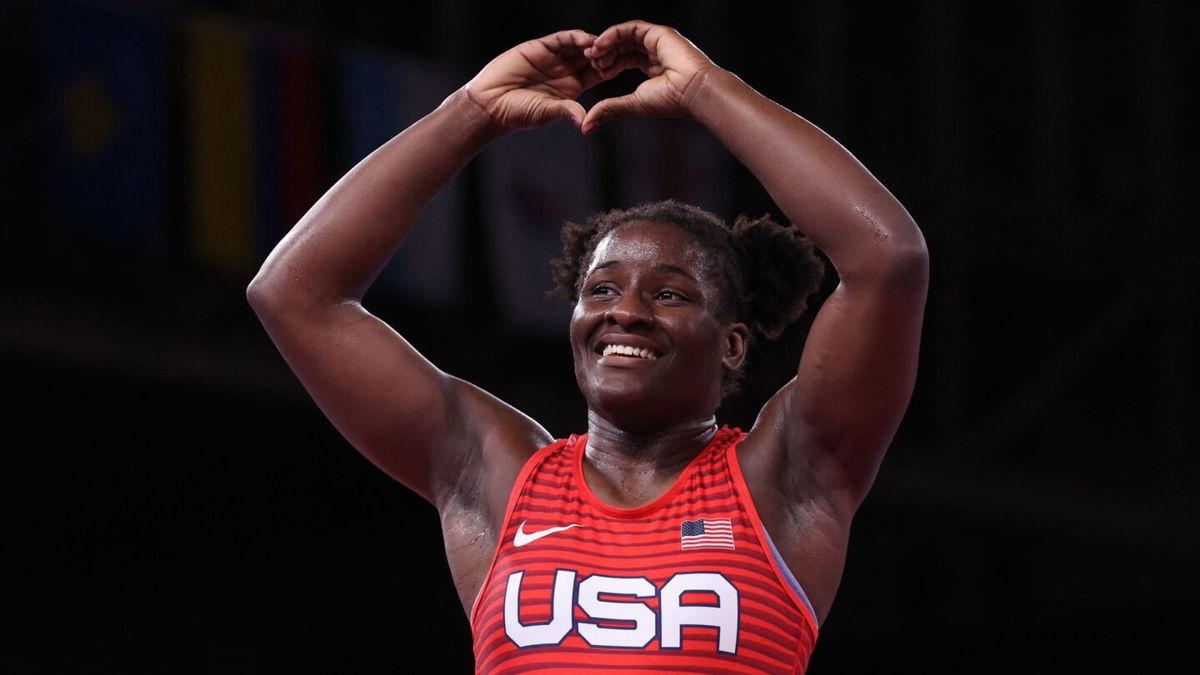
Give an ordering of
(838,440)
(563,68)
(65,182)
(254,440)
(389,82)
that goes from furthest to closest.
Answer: (254,440)
(389,82)
(65,182)
(563,68)
(838,440)

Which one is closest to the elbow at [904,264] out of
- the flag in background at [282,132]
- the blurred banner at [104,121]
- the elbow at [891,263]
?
the elbow at [891,263]

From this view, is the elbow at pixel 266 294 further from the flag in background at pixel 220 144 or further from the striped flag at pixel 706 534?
the flag in background at pixel 220 144

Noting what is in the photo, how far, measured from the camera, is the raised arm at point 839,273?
2.46 meters

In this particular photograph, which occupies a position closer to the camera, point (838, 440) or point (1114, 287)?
point (838, 440)

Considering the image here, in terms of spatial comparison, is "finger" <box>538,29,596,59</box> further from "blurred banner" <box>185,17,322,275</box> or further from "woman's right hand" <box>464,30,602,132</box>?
"blurred banner" <box>185,17,322,275</box>

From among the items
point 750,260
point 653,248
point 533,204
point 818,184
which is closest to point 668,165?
point 533,204

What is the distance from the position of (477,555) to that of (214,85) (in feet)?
11.7

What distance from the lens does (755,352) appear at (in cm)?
737

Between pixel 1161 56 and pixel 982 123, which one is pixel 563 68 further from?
pixel 1161 56

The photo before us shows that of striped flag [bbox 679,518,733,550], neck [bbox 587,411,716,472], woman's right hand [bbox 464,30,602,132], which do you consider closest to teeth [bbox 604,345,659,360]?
neck [bbox 587,411,716,472]

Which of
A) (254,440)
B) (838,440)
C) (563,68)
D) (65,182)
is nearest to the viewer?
(838,440)

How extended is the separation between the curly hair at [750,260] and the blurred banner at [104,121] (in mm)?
3065

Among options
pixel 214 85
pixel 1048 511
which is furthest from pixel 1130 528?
pixel 214 85

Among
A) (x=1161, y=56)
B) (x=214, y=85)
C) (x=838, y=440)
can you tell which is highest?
(x=1161, y=56)
